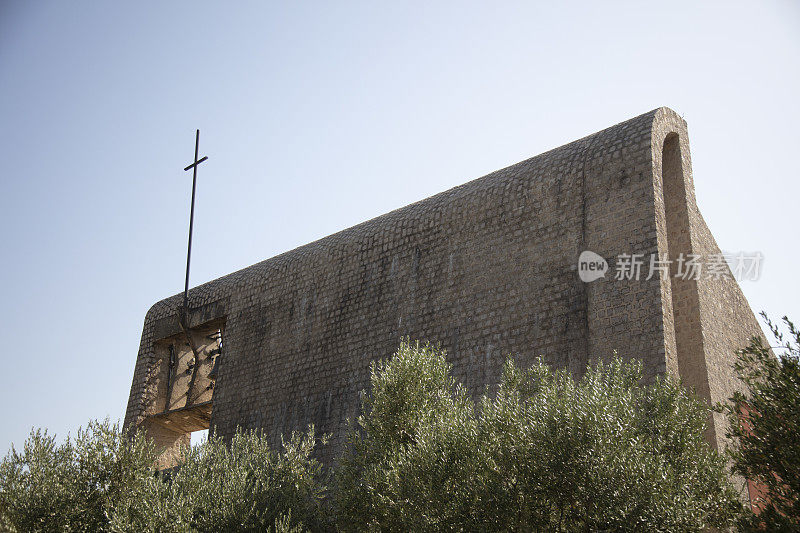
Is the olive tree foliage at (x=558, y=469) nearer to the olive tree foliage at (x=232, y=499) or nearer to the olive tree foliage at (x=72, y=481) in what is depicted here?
the olive tree foliage at (x=232, y=499)

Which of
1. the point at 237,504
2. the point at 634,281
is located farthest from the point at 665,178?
the point at 237,504

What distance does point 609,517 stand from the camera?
6570 mm

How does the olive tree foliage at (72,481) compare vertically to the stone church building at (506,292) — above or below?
below

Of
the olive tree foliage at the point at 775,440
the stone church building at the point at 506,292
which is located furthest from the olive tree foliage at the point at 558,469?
the stone church building at the point at 506,292

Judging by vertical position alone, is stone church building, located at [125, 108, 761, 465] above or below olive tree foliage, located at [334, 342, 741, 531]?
above

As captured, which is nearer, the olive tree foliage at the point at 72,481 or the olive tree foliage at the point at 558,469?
the olive tree foliage at the point at 558,469

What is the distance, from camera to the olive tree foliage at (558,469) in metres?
6.70

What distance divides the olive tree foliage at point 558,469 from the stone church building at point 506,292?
66.2 inches

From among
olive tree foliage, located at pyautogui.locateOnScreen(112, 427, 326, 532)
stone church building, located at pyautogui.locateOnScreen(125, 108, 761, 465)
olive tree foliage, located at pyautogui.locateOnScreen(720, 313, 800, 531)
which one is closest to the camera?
olive tree foliage, located at pyautogui.locateOnScreen(720, 313, 800, 531)

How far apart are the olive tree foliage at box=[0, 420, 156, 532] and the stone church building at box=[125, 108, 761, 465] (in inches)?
151

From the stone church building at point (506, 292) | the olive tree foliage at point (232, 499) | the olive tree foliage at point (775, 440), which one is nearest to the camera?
the olive tree foliage at point (775, 440)

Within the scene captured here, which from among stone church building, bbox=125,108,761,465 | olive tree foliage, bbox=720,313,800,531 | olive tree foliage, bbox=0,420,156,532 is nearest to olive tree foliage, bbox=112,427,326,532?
olive tree foliage, bbox=0,420,156,532

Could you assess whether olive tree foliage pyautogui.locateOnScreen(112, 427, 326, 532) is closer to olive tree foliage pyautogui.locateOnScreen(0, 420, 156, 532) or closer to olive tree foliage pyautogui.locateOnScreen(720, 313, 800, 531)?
olive tree foliage pyautogui.locateOnScreen(0, 420, 156, 532)

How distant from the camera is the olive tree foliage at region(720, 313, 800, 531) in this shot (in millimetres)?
6520
